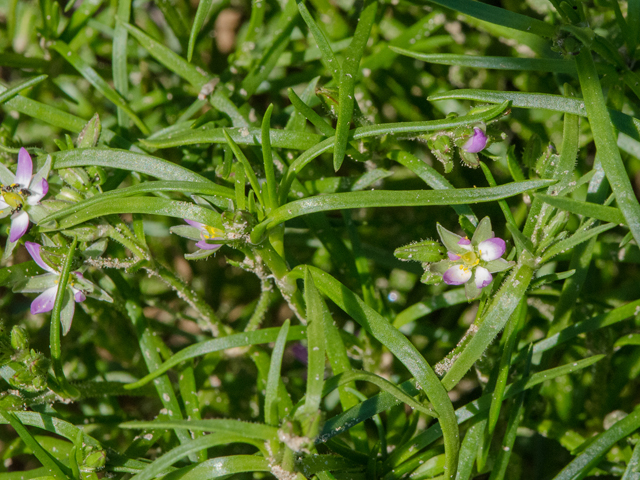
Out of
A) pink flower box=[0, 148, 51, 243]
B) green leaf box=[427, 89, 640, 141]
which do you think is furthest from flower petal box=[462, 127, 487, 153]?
pink flower box=[0, 148, 51, 243]

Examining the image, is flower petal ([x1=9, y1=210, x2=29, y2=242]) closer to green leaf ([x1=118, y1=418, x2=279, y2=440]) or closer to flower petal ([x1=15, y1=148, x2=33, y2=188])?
flower petal ([x1=15, y1=148, x2=33, y2=188])

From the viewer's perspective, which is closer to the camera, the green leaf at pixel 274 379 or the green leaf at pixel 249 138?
the green leaf at pixel 274 379

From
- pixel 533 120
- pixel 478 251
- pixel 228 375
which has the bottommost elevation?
pixel 228 375

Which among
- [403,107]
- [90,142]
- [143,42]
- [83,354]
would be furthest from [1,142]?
[403,107]

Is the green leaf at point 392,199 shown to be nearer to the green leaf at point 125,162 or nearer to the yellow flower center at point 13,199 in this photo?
the green leaf at point 125,162

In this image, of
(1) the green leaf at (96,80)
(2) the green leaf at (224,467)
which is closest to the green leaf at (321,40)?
(1) the green leaf at (96,80)

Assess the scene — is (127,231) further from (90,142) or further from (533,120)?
(533,120)

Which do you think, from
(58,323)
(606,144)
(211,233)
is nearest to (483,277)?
(606,144)
